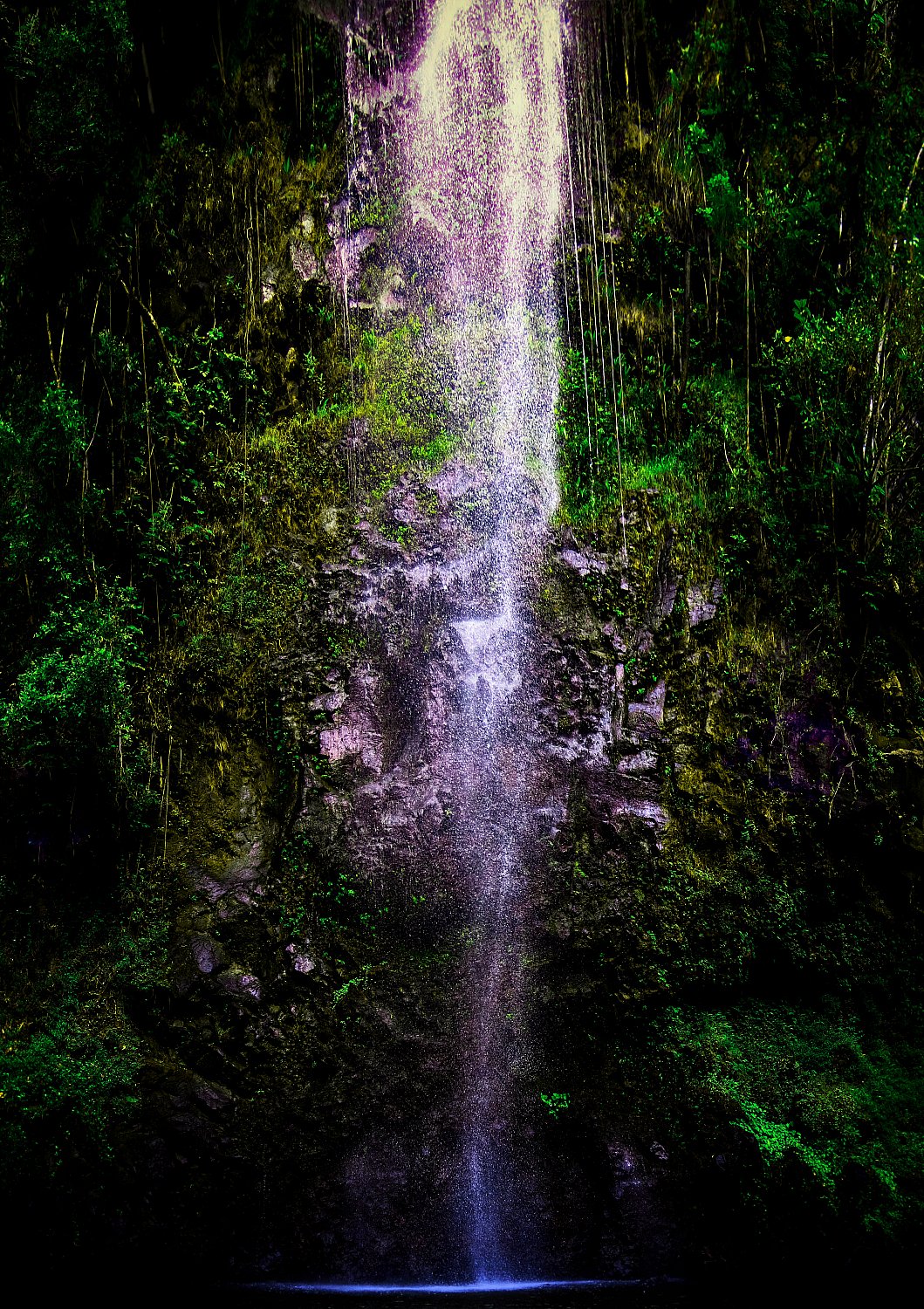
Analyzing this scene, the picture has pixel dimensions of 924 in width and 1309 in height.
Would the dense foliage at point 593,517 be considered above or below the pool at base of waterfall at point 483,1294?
above

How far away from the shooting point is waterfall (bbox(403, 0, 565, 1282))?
614 centimetres

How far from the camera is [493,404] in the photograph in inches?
320

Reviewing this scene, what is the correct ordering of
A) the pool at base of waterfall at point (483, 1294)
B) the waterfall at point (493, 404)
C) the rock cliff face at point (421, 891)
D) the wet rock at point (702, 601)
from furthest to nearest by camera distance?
the wet rock at point (702, 601), the waterfall at point (493, 404), the rock cliff face at point (421, 891), the pool at base of waterfall at point (483, 1294)

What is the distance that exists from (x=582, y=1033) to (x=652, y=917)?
1.04 meters

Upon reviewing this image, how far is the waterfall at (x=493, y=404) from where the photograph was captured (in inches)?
242

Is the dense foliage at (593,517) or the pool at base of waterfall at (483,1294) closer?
the pool at base of waterfall at (483,1294)

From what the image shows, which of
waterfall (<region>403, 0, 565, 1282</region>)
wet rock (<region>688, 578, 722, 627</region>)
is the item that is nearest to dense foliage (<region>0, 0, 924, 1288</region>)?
wet rock (<region>688, 578, 722, 627</region>)

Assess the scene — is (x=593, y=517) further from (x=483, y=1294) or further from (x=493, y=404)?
(x=483, y=1294)

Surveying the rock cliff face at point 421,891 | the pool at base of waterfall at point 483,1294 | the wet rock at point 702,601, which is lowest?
the pool at base of waterfall at point 483,1294

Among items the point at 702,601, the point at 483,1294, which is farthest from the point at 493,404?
the point at 483,1294

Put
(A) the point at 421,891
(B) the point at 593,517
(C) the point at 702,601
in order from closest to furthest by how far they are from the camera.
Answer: (A) the point at 421,891 → (C) the point at 702,601 → (B) the point at 593,517

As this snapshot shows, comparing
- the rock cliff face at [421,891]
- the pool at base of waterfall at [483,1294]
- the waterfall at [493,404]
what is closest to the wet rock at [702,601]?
the rock cliff face at [421,891]

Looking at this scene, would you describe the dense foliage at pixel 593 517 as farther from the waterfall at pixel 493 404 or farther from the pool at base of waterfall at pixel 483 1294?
the pool at base of waterfall at pixel 483 1294

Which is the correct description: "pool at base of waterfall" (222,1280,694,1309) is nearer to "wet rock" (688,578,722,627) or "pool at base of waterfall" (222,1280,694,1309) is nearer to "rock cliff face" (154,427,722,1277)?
"rock cliff face" (154,427,722,1277)
